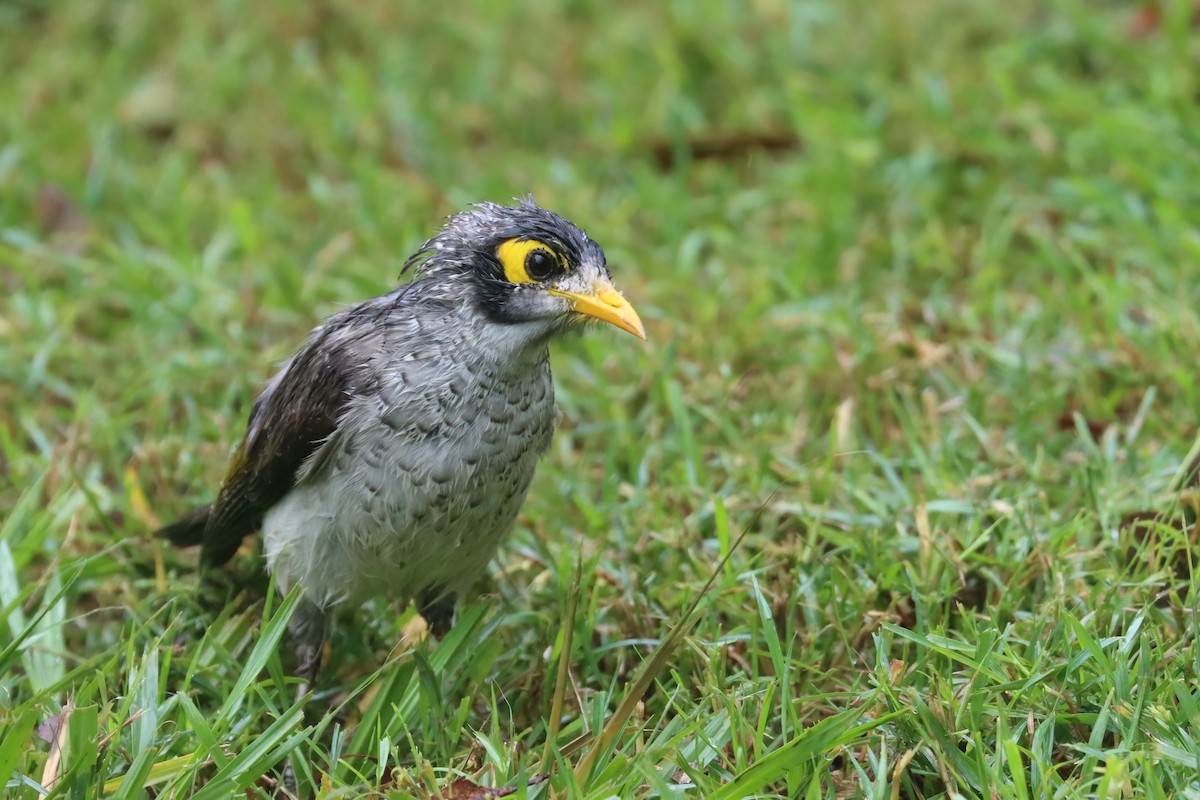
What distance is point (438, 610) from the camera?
14.4ft

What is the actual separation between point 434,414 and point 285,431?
0.52 m

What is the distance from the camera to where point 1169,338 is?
507 cm

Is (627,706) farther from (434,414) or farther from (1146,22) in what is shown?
(1146,22)

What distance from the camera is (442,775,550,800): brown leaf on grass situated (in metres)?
3.39

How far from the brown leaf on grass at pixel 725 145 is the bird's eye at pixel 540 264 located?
132 inches

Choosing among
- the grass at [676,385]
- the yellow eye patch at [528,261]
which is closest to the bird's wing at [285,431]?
the grass at [676,385]

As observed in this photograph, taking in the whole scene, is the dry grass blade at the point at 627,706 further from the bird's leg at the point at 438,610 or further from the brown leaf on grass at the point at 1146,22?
the brown leaf on grass at the point at 1146,22

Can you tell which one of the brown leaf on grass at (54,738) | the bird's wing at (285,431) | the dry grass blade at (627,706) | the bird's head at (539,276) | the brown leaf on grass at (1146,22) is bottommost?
the dry grass blade at (627,706)

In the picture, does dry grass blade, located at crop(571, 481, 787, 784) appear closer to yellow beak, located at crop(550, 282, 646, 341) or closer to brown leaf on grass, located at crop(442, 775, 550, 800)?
brown leaf on grass, located at crop(442, 775, 550, 800)

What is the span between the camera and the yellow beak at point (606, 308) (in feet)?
12.7

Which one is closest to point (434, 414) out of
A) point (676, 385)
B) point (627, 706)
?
point (627, 706)

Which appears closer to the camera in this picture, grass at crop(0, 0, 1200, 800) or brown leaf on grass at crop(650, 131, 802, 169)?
grass at crop(0, 0, 1200, 800)

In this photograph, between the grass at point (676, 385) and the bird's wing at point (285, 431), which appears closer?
the grass at point (676, 385)

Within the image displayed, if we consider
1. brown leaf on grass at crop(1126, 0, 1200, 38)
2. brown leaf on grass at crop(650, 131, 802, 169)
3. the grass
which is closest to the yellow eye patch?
the grass
